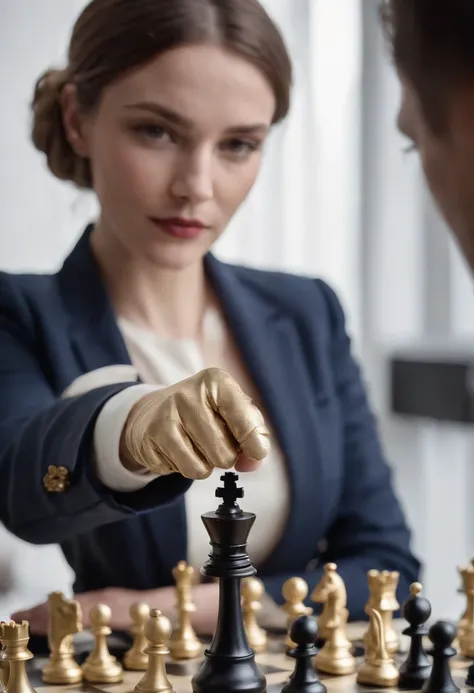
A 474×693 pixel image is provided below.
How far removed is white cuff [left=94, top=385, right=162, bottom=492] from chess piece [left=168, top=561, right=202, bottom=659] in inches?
5.9

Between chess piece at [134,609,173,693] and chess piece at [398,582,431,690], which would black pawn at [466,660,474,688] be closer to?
chess piece at [398,582,431,690]

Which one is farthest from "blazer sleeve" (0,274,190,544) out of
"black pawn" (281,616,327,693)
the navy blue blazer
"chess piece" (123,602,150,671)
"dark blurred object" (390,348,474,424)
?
"dark blurred object" (390,348,474,424)

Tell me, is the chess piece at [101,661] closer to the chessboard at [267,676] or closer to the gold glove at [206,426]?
the chessboard at [267,676]

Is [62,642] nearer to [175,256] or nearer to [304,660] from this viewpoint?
[304,660]

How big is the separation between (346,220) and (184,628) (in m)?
0.95

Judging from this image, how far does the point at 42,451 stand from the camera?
4.18 ft

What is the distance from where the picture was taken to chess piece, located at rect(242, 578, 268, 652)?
1267mm

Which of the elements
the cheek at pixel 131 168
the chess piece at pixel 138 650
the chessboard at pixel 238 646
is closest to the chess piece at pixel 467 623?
the chessboard at pixel 238 646

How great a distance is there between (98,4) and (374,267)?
793mm

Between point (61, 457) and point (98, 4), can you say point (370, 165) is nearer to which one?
point (98, 4)

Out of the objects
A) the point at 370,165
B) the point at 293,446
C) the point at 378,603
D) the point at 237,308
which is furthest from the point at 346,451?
the point at 370,165

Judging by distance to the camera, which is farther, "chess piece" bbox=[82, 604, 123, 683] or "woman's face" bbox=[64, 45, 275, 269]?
"woman's face" bbox=[64, 45, 275, 269]

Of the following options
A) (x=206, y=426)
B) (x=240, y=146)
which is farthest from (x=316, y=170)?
(x=206, y=426)

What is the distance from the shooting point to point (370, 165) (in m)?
2.03
